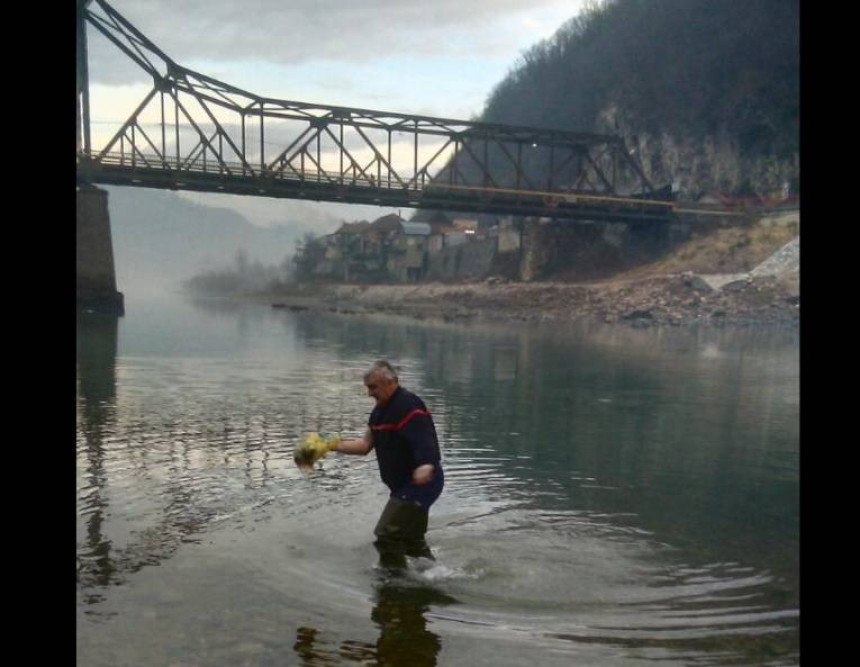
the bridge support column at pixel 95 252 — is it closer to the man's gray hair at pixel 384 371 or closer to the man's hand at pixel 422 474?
the man's gray hair at pixel 384 371

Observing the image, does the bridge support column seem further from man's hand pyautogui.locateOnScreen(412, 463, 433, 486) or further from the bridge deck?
man's hand pyautogui.locateOnScreen(412, 463, 433, 486)

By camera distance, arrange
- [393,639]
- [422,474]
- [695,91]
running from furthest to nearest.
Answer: [695,91]
[422,474]
[393,639]

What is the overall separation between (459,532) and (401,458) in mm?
1575

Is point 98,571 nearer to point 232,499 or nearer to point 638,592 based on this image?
point 232,499

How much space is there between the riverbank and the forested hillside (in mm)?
10340

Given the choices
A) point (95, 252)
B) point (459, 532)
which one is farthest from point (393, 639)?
point (95, 252)

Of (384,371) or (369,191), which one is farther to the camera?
(369,191)

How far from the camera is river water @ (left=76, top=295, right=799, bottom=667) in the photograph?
5086mm

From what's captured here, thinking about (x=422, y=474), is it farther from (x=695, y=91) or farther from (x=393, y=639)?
(x=695, y=91)

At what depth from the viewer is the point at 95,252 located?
1629 inches

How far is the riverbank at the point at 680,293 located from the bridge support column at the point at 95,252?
18.2 m

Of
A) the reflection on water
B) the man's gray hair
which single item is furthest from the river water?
the man's gray hair

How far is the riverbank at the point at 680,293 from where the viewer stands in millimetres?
43053
